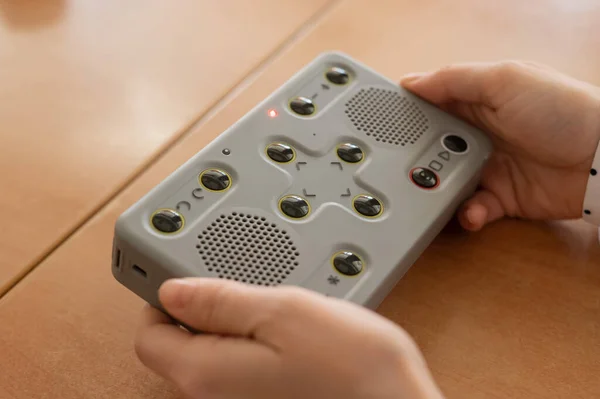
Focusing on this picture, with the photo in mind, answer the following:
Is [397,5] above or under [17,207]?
above

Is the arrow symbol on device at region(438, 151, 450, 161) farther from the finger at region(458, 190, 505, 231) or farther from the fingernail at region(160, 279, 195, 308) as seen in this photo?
the fingernail at region(160, 279, 195, 308)

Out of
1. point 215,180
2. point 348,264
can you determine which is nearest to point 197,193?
point 215,180

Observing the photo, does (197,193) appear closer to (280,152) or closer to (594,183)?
(280,152)

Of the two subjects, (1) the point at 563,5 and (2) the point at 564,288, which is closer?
(2) the point at 564,288

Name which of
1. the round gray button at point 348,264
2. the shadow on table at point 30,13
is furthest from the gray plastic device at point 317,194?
the shadow on table at point 30,13

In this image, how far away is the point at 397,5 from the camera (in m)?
0.86

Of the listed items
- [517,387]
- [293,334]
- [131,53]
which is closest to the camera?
[293,334]

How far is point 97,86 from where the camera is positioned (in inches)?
27.3

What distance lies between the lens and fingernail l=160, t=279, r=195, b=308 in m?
0.42

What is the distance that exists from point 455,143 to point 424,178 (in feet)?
0.19

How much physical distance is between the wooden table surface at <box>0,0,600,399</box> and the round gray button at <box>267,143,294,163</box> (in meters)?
0.12

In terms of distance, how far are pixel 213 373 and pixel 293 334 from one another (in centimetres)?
5

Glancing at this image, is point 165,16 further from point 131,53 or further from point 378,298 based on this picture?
point 378,298

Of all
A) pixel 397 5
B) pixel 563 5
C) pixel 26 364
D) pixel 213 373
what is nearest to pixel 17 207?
pixel 26 364
